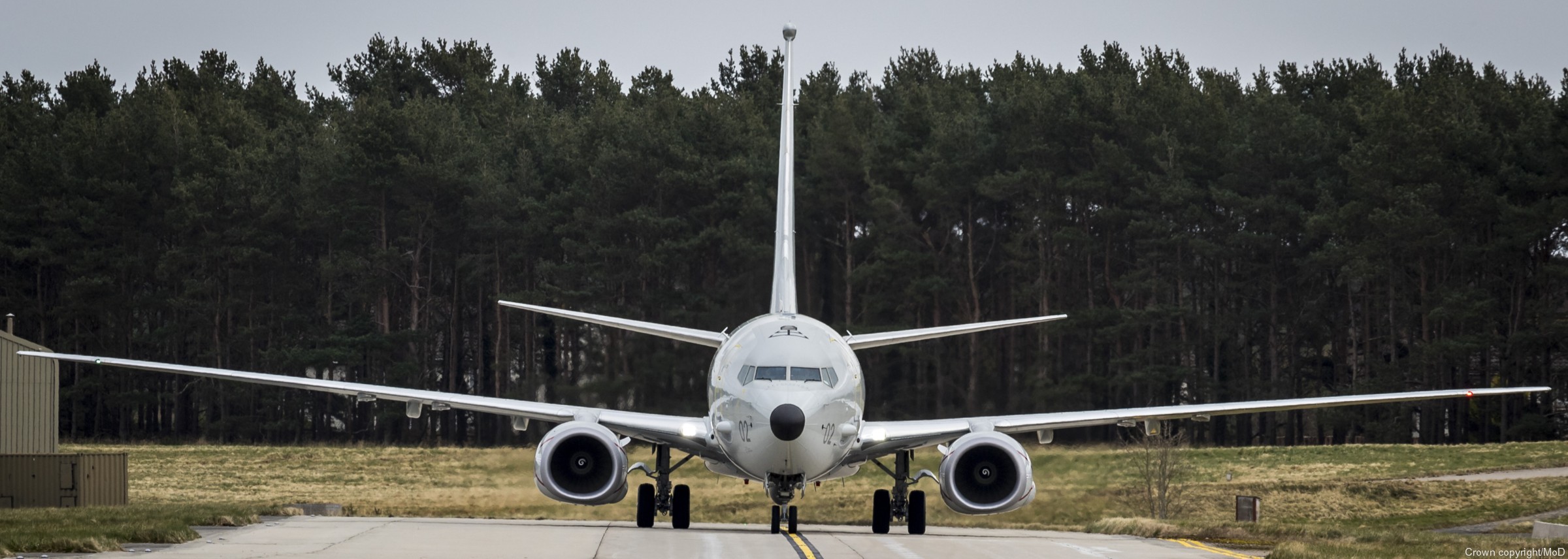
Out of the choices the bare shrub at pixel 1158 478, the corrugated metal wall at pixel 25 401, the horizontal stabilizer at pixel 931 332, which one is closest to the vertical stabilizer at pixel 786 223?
the horizontal stabilizer at pixel 931 332

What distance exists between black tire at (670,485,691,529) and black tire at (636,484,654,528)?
0.36m

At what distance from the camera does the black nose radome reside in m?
23.8

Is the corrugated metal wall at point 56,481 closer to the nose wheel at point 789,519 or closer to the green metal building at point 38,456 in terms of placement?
the green metal building at point 38,456

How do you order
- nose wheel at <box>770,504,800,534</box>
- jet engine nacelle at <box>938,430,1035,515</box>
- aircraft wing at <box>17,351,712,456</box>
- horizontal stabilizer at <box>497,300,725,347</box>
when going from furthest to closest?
horizontal stabilizer at <box>497,300,725,347</box> < aircraft wing at <box>17,351,712,456</box> < nose wheel at <box>770,504,800,534</box> < jet engine nacelle at <box>938,430,1035,515</box>

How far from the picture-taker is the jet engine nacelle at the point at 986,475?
85.5ft

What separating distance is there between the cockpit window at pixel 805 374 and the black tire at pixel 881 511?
163 inches

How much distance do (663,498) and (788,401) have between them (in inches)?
184

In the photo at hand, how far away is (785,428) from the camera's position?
78.2 ft

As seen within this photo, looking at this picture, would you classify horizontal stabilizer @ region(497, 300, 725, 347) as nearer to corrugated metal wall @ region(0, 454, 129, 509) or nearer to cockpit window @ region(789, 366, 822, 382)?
cockpit window @ region(789, 366, 822, 382)

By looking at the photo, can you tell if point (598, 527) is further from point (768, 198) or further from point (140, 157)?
point (140, 157)

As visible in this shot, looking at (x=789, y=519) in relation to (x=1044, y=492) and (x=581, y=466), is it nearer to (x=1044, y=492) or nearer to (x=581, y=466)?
(x=581, y=466)

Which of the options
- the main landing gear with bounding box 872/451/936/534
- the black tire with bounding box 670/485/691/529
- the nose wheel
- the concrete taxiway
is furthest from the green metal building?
the main landing gear with bounding box 872/451/936/534

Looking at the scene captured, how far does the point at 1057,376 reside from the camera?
6612 cm

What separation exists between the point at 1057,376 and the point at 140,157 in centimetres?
4512
